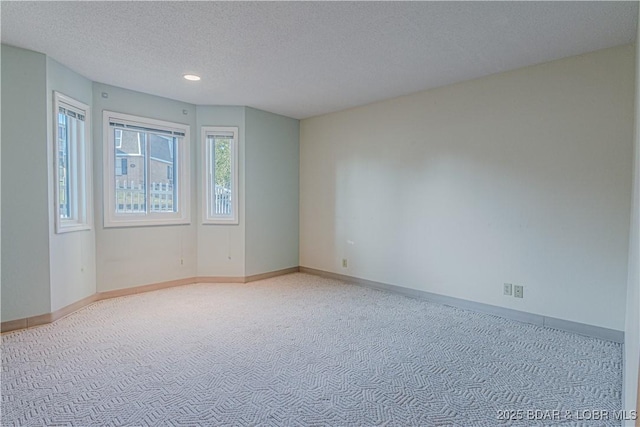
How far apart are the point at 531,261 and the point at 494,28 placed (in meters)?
2.17

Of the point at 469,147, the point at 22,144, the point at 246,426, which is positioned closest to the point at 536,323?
the point at 469,147

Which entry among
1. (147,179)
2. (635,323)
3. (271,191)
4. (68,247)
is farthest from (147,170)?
(635,323)

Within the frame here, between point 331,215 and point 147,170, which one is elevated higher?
point 147,170

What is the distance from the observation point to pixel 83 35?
9.12 ft

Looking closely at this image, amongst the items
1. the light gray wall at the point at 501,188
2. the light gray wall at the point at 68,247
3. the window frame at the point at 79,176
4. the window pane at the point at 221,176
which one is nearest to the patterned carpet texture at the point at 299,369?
the light gray wall at the point at 68,247

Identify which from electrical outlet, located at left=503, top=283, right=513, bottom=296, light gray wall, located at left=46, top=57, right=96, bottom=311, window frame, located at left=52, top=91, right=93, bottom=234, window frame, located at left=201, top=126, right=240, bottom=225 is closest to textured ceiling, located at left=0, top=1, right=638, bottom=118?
light gray wall, located at left=46, top=57, right=96, bottom=311

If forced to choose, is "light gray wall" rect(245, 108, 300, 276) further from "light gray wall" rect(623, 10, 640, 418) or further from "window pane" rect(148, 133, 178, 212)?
"light gray wall" rect(623, 10, 640, 418)

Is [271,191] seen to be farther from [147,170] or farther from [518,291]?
[518,291]

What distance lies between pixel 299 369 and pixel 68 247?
281 cm

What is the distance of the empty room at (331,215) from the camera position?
221cm

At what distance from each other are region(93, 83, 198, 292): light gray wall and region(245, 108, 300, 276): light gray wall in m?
0.79

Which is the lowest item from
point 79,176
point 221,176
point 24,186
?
point 24,186

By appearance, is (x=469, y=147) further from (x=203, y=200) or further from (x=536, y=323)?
(x=203, y=200)

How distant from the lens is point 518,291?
3455 mm
